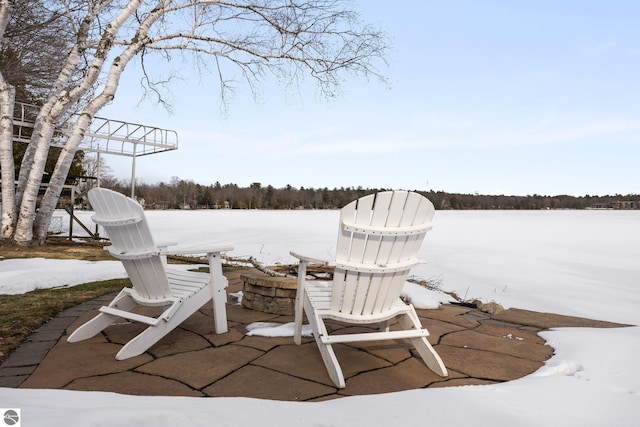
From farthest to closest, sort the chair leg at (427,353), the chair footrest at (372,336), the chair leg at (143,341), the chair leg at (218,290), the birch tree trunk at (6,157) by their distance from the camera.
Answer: the birch tree trunk at (6,157) → the chair leg at (218,290) → the chair leg at (143,341) → the chair leg at (427,353) → the chair footrest at (372,336)

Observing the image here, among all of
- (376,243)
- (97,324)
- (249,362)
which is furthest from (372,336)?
(97,324)

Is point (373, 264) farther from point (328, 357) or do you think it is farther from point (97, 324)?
point (97, 324)

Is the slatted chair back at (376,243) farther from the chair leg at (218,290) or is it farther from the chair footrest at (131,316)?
the chair footrest at (131,316)

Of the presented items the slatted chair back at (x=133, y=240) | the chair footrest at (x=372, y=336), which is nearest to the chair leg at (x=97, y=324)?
the slatted chair back at (x=133, y=240)

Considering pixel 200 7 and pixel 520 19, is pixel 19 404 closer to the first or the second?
pixel 520 19

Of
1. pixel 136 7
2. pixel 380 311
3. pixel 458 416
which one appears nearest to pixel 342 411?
pixel 458 416

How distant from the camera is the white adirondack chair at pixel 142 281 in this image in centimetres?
260

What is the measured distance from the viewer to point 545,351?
2.87 meters

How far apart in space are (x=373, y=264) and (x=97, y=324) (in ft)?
6.93

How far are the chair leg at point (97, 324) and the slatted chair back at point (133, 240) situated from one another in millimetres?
314

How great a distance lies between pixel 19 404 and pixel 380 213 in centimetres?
191

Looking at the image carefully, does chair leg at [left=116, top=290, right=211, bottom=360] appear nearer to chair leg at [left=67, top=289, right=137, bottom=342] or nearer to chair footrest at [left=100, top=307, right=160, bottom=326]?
chair footrest at [left=100, top=307, right=160, bottom=326]

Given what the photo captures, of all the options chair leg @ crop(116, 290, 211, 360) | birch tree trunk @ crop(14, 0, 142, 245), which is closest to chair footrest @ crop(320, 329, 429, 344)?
chair leg @ crop(116, 290, 211, 360)

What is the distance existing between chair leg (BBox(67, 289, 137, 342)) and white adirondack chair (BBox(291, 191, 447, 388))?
1.52 metres
